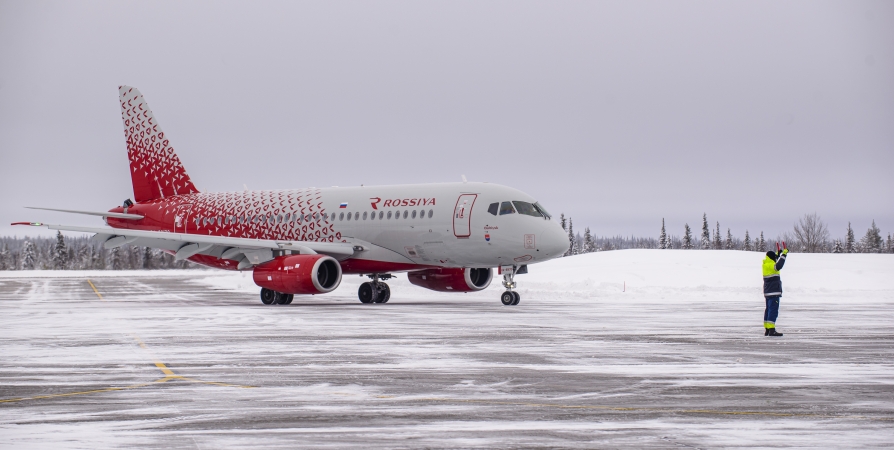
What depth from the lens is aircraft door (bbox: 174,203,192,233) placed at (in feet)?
129

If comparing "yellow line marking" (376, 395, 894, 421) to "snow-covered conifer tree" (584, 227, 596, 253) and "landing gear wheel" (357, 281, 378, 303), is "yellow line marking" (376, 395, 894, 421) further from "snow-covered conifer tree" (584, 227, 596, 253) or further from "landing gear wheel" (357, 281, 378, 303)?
"snow-covered conifer tree" (584, 227, 596, 253)

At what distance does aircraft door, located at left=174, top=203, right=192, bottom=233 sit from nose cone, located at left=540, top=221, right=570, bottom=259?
16.2 m

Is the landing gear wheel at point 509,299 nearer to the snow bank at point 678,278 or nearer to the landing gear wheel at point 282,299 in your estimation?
the snow bank at point 678,278

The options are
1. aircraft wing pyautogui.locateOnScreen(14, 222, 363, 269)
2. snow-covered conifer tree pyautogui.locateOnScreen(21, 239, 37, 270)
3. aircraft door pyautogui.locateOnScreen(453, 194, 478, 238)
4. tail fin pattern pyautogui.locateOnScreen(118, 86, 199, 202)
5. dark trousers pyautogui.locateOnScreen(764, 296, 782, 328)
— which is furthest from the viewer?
snow-covered conifer tree pyautogui.locateOnScreen(21, 239, 37, 270)

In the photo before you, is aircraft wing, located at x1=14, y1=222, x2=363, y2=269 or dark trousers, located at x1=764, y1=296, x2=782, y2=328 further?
aircraft wing, located at x1=14, y1=222, x2=363, y2=269

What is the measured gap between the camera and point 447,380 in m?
11.4

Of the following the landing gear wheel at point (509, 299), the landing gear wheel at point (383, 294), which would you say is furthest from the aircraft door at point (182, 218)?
the landing gear wheel at point (509, 299)

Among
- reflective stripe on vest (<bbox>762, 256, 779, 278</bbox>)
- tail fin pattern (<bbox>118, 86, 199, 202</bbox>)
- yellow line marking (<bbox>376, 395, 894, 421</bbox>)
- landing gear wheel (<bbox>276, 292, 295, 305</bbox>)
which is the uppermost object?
tail fin pattern (<bbox>118, 86, 199, 202</bbox>)

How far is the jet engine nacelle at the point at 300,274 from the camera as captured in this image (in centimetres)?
3062

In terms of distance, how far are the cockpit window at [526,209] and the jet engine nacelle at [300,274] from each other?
6040 millimetres

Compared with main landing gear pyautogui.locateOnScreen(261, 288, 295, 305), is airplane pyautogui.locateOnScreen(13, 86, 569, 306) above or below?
above

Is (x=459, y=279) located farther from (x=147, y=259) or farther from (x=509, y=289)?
(x=147, y=259)

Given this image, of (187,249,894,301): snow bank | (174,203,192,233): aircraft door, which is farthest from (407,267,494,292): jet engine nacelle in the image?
(174,203,192,233): aircraft door

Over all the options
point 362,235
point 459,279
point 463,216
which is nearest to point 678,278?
point 459,279
